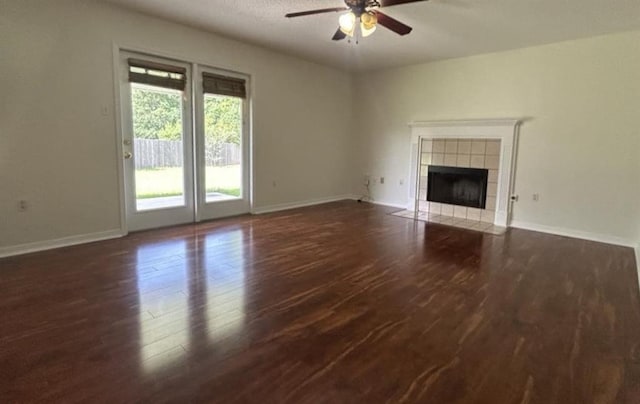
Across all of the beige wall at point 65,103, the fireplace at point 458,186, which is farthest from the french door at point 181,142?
the fireplace at point 458,186

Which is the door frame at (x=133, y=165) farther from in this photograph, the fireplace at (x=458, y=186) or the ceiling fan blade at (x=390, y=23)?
the fireplace at (x=458, y=186)

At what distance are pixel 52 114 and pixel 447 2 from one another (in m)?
4.09

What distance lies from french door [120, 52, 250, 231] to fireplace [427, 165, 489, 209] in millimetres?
3073

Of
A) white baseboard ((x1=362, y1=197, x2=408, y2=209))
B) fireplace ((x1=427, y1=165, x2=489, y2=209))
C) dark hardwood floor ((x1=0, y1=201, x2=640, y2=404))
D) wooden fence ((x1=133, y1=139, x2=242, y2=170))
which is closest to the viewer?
dark hardwood floor ((x1=0, y1=201, x2=640, y2=404))

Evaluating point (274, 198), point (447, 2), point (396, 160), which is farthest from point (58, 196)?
point (396, 160)

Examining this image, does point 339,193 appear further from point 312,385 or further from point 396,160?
point 312,385

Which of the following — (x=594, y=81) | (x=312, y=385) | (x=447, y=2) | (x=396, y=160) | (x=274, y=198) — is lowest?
(x=312, y=385)

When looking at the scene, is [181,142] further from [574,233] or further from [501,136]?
[574,233]

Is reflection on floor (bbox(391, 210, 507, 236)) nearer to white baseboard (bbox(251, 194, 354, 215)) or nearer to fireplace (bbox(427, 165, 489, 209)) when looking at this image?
fireplace (bbox(427, 165, 489, 209))

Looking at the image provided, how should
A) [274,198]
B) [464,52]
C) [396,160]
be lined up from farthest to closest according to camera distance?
[396,160], [274,198], [464,52]

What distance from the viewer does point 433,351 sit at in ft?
6.67

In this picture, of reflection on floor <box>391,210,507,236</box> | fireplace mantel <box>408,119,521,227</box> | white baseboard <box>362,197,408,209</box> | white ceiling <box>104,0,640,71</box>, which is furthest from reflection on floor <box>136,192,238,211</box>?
fireplace mantel <box>408,119,521,227</box>

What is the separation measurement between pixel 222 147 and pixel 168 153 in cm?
82

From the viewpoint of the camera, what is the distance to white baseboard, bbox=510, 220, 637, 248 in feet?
14.4
